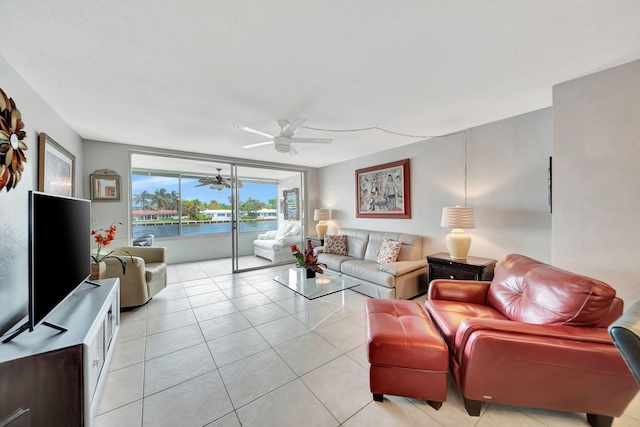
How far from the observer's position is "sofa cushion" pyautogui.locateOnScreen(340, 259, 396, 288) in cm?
308

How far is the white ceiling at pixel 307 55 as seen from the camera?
127 cm

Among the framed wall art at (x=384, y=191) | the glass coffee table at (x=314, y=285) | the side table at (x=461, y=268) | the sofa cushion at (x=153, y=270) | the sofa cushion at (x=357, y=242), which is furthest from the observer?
the sofa cushion at (x=357, y=242)

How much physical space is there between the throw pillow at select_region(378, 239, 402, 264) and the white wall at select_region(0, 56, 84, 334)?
137 inches

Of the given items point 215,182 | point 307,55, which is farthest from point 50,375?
point 215,182

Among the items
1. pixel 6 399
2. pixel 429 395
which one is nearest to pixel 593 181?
pixel 429 395

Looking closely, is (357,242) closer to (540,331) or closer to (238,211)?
(238,211)

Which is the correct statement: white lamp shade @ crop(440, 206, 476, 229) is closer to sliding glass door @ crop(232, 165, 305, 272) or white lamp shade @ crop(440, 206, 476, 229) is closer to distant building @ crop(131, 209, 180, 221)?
sliding glass door @ crop(232, 165, 305, 272)

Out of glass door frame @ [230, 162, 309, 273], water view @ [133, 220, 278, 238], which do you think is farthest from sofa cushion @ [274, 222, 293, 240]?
water view @ [133, 220, 278, 238]

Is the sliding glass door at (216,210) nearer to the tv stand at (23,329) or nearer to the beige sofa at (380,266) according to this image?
the beige sofa at (380,266)

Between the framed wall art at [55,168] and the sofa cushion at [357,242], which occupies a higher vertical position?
the framed wall art at [55,168]

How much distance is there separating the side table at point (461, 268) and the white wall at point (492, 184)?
1.05 ft

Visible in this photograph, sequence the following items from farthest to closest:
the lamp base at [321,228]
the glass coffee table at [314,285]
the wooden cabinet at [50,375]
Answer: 1. the lamp base at [321,228]
2. the glass coffee table at [314,285]
3. the wooden cabinet at [50,375]

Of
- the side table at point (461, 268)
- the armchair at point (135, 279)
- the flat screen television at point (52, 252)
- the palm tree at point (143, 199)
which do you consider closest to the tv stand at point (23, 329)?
the flat screen television at point (52, 252)

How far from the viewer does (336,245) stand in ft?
14.9
